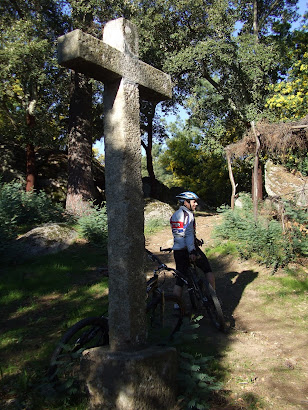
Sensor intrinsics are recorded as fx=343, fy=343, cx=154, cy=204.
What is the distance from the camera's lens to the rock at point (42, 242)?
8133 mm

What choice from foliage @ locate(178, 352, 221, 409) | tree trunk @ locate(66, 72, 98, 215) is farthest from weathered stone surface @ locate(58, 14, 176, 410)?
tree trunk @ locate(66, 72, 98, 215)

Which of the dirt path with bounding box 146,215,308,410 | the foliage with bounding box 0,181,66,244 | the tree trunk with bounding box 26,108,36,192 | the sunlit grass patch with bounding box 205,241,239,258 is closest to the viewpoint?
the dirt path with bounding box 146,215,308,410

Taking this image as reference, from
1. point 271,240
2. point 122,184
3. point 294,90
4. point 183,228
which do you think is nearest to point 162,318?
point 183,228

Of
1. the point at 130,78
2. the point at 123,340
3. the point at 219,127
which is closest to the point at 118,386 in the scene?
the point at 123,340

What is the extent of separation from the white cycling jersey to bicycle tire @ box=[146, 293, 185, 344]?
857mm

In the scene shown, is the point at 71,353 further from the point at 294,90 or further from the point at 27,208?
the point at 294,90

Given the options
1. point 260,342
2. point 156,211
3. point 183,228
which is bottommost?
point 260,342

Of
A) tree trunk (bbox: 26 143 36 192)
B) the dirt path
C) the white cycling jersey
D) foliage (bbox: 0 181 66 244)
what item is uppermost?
tree trunk (bbox: 26 143 36 192)

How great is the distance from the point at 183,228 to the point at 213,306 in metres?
1.16

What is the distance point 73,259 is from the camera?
27.4 feet

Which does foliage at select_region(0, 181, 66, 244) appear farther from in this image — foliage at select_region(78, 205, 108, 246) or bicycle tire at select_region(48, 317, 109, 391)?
bicycle tire at select_region(48, 317, 109, 391)

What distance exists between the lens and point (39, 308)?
5.66 m

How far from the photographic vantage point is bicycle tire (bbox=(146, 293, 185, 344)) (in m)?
3.35

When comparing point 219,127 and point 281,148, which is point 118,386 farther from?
point 219,127
